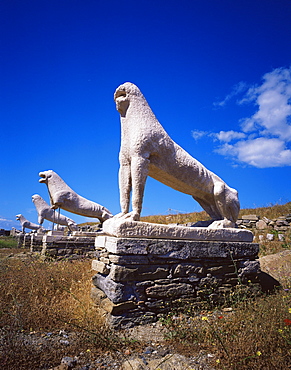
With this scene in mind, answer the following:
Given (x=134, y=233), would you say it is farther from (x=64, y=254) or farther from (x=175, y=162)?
(x=64, y=254)

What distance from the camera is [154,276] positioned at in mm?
3383

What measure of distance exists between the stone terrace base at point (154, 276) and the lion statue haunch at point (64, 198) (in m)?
5.44

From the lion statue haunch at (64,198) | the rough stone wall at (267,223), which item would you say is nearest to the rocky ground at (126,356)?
the lion statue haunch at (64,198)

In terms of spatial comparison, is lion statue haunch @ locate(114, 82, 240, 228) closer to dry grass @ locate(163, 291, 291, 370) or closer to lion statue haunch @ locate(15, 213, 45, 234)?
dry grass @ locate(163, 291, 291, 370)

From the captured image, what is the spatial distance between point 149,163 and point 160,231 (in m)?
0.99

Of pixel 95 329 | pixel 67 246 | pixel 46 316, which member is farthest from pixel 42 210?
pixel 95 329

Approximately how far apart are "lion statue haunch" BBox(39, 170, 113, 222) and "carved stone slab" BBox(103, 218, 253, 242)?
18.2 ft

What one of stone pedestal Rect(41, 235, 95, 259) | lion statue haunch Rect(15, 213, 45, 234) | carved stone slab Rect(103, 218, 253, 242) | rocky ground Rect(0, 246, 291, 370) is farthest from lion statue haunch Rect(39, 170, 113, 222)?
lion statue haunch Rect(15, 213, 45, 234)

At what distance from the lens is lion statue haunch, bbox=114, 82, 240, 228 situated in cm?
369

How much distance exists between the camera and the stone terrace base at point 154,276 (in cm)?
315

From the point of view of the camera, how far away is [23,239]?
13609 millimetres

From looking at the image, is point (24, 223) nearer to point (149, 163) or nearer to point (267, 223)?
point (267, 223)

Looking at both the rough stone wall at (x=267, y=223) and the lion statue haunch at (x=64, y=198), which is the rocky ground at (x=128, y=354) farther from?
the rough stone wall at (x=267, y=223)

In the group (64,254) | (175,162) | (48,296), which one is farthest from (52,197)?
(175,162)
